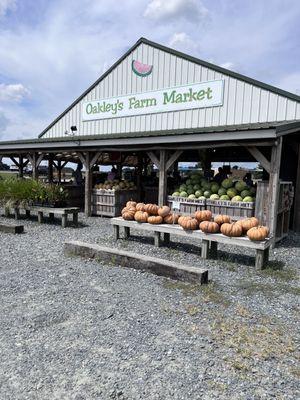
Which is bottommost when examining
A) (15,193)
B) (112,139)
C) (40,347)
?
(40,347)

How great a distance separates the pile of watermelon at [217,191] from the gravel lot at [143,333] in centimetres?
284

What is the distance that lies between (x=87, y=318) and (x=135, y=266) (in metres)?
1.79

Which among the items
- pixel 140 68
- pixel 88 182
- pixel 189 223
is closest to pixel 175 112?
pixel 140 68

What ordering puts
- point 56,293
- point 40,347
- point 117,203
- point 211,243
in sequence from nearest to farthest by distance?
point 40,347
point 56,293
point 211,243
point 117,203

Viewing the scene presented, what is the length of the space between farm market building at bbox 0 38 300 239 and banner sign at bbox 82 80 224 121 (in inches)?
1.3

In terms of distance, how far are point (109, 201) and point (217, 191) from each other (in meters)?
3.93

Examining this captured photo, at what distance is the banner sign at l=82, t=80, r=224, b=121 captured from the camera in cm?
1095

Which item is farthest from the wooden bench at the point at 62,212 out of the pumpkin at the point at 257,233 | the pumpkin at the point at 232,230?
the pumpkin at the point at 257,233

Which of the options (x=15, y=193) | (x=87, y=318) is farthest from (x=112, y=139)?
(x=87, y=318)

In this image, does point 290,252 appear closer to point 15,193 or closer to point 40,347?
point 40,347

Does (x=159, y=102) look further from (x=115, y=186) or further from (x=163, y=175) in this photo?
(x=163, y=175)

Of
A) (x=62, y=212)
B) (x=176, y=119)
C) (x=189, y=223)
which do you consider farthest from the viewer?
(x=176, y=119)

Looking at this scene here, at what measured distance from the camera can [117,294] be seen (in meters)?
4.35

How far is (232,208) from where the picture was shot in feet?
27.0
